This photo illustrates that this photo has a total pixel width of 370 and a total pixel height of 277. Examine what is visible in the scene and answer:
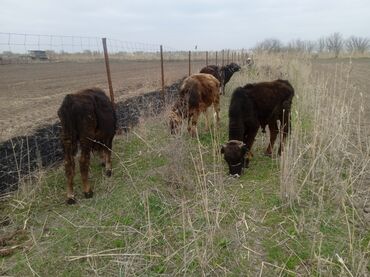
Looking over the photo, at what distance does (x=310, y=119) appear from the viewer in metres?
8.84

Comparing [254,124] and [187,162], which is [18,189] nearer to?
[187,162]

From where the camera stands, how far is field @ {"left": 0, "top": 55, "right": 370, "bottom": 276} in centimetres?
378

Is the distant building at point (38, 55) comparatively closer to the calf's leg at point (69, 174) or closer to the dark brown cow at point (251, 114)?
the dark brown cow at point (251, 114)

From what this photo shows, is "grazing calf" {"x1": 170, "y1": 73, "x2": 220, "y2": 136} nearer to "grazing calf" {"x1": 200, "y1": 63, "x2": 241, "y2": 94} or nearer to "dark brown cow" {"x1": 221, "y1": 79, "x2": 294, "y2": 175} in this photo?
"dark brown cow" {"x1": 221, "y1": 79, "x2": 294, "y2": 175}

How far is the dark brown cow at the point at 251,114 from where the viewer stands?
20.0 feet

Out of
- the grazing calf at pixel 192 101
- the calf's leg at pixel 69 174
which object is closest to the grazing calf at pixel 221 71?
the grazing calf at pixel 192 101

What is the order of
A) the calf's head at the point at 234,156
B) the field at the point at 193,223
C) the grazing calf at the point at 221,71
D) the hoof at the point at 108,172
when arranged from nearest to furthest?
the field at the point at 193,223 → the calf's head at the point at 234,156 → the hoof at the point at 108,172 → the grazing calf at the point at 221,71

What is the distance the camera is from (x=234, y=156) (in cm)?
595

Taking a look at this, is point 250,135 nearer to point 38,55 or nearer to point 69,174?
point 69,174

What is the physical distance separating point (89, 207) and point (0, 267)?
1402 millimetres

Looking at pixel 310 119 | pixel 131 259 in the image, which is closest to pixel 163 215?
pixel 131 259

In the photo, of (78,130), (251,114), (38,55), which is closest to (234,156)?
(251,114)

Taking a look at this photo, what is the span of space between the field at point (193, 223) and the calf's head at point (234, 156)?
0.17 meters

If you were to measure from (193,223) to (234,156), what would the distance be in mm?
1808
